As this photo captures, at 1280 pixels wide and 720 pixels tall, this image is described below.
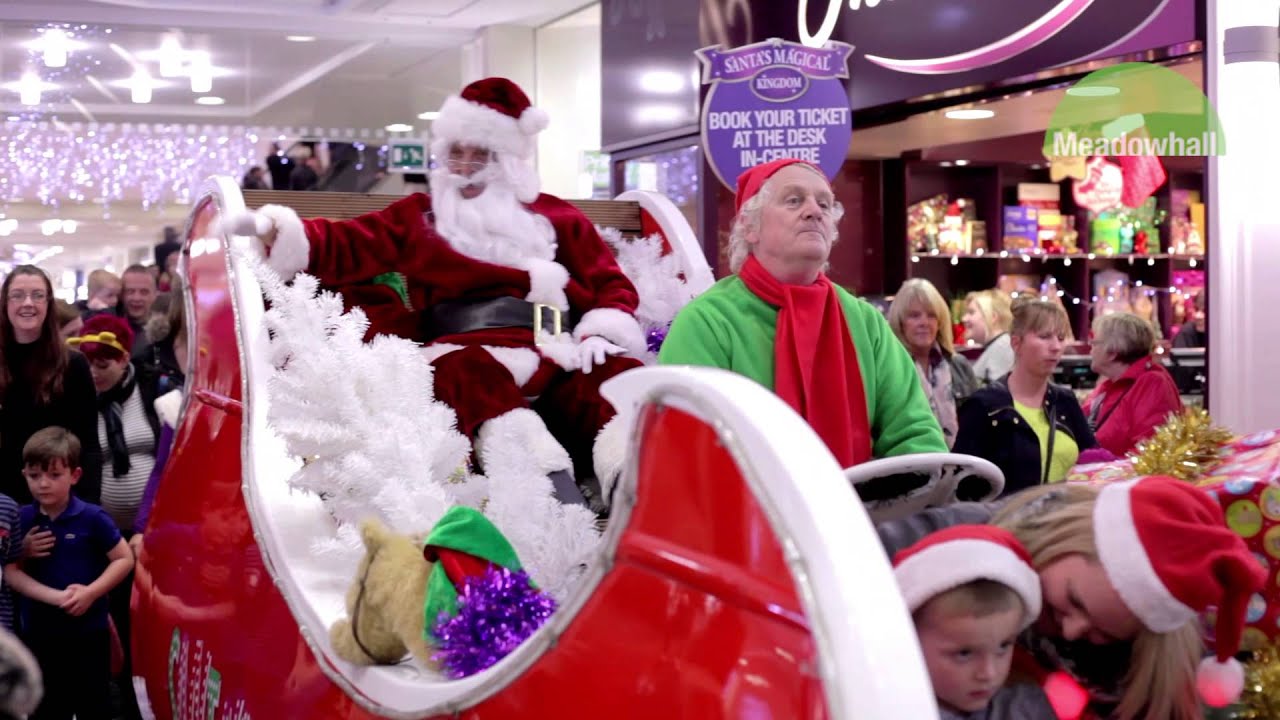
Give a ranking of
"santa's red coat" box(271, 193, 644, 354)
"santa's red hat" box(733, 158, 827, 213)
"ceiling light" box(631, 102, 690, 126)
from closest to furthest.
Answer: "santa's red hat" box(733, 158, 827, 213)
"santa's red coat" box(271, 193, 644, 354)
"ceiling light" box(631, 102, 690, 126)

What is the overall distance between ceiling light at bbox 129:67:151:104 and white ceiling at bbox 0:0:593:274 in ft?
0.15

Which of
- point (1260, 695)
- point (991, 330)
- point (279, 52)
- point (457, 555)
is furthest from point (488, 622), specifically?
point (279, 52)

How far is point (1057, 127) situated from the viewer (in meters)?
5.34

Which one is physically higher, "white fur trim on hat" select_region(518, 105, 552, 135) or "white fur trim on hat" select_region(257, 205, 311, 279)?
"white fur trim on hat" select_region(518, 105, 552, 135)

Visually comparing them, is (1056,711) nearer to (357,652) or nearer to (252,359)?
(357,652)

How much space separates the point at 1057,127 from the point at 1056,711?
13.8 ft

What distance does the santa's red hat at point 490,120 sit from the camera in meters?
3.51

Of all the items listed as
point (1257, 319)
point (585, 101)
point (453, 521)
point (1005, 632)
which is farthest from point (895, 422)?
point (585, 101)

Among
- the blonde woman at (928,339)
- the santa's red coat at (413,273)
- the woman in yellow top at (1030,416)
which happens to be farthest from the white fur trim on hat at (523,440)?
the blonde woman at (928,339)

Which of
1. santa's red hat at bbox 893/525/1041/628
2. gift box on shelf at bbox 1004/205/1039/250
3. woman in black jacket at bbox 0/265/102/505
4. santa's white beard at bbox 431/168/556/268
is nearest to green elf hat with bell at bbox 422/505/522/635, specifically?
santa's red hat at bbox 893/525/1041/628

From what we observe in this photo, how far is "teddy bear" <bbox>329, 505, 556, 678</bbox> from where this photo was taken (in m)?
1.89

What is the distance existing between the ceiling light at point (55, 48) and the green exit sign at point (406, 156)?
7.68ft

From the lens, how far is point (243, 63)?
1035cm

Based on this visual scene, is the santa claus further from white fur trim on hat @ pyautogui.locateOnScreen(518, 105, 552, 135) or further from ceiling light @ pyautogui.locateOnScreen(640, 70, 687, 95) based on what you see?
ceiling light @ pyautogui.locateOnScreen(640, 70, 687, 95)
